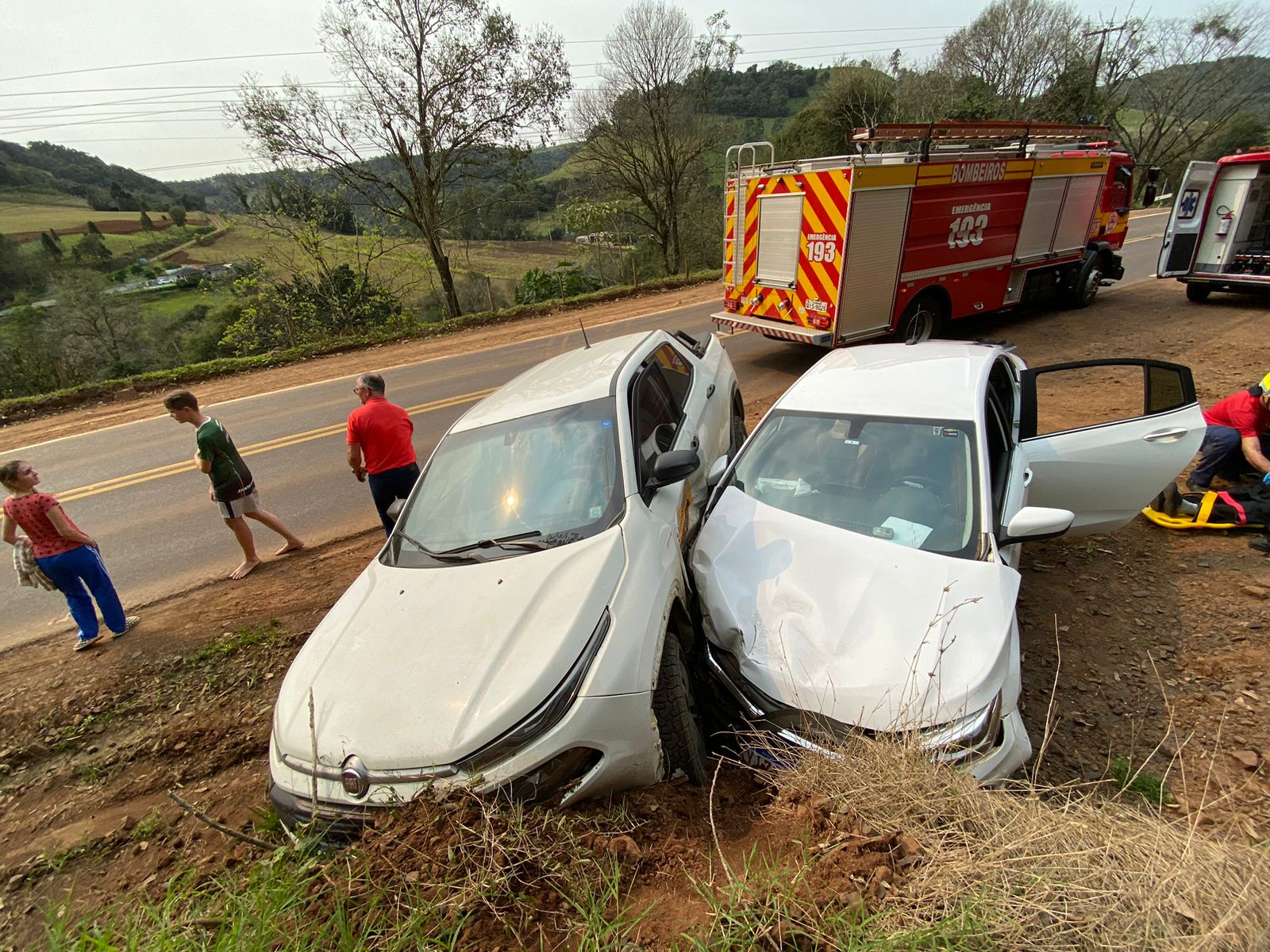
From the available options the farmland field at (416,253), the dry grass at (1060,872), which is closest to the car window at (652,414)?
the dry grass at (1060,872)

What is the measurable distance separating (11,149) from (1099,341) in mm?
100023

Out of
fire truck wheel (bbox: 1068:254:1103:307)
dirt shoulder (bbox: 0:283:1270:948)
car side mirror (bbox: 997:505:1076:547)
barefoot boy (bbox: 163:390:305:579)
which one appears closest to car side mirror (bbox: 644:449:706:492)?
dirt shoulder (bbox: 0:283:1270:948)

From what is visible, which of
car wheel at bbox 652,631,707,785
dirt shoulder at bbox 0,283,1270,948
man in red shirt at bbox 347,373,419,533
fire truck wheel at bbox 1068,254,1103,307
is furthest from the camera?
fire truck wheel at bbox 1068,254,1103,307

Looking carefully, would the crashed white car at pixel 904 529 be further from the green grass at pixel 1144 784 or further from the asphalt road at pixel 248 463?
the asphalt road at pixel 248 463

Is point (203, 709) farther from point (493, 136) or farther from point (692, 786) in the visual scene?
point (493, 136)

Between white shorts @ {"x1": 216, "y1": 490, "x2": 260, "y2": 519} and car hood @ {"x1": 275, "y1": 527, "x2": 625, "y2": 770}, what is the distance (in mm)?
3077

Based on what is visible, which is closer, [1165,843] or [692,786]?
[1165,843]

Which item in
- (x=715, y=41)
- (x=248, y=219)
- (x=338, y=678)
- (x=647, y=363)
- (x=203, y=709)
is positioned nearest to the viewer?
(x=338, y=678)

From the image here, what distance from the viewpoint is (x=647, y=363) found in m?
4.21

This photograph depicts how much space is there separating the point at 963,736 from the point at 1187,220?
1299 centimetres

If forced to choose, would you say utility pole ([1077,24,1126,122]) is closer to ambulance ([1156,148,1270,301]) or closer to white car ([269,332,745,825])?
ambulance ([1156,148,1270,301])

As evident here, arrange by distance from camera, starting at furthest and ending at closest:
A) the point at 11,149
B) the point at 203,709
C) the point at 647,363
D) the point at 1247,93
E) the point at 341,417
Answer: the point at 11,149 < the point at 1247,93 < the point at 341,417 < the point at 647,363 < the point at 203,709

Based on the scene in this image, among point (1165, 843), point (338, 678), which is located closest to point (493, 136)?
point (338, 678)

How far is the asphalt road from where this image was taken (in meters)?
5.44
